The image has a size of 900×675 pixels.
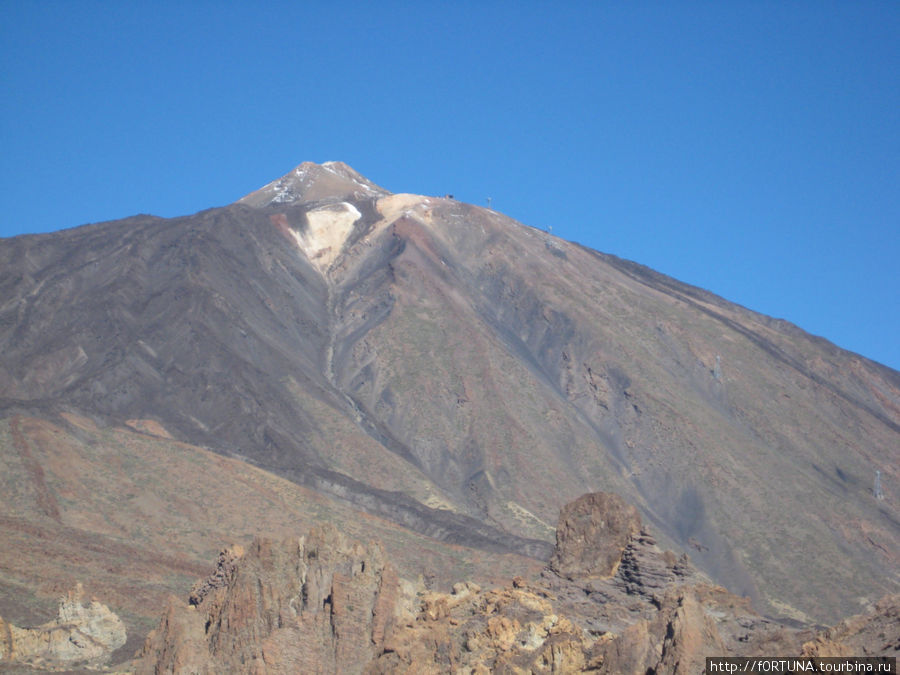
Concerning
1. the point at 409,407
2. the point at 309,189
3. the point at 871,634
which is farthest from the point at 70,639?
the point at 309,189

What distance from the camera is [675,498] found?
11988 cm

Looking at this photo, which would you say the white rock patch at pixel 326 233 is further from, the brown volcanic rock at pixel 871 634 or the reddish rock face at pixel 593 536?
the brown volcanic rock at pixel 871 634

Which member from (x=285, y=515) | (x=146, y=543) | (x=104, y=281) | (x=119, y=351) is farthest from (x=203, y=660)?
(x=104, y=281)

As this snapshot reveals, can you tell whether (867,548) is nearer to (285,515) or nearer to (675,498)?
(675,498)

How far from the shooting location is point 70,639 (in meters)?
46.2

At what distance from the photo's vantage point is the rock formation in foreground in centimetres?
2373

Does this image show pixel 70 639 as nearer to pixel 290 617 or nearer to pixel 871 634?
pixel 290 617

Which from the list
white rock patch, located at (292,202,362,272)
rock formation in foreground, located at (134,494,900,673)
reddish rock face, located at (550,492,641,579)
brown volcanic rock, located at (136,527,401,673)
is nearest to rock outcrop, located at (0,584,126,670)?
rock formation in foreground, located at (134,494,900,673)

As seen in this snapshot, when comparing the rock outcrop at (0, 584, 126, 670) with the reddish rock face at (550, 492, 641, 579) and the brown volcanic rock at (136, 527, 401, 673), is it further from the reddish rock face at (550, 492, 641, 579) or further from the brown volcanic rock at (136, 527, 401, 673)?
the reddish rock face at (550, 492, 641, 579)

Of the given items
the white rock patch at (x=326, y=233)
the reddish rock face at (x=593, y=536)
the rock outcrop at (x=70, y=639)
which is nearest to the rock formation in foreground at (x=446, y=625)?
the reddish rock face at (x=593, y=536)

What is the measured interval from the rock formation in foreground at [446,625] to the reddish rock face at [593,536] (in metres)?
0.92

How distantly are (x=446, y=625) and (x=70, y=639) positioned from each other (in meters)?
21.1

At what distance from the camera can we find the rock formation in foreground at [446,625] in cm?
2373

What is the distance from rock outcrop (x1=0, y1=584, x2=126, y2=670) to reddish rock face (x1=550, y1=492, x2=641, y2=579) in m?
16.3
